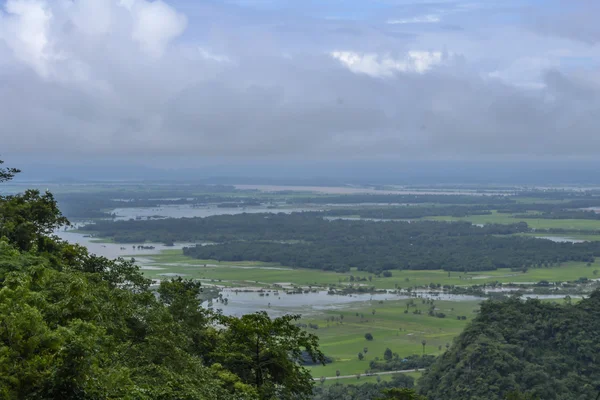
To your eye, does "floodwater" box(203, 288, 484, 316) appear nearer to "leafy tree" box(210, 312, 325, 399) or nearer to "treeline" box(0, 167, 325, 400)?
"treeline" box(0, 167, 325, 400)

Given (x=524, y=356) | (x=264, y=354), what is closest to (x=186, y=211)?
(x=524, y=356)

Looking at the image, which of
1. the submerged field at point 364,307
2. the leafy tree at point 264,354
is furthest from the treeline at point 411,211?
the leafy tree at point 264,354

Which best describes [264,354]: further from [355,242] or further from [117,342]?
[355,242]

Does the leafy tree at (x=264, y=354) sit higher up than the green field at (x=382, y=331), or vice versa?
the leafy tree at (x=264, y=354)

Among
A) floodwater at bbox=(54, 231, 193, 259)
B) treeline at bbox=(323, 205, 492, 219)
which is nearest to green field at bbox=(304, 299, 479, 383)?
floodwater at bbox=(54, 231, 193, 259)

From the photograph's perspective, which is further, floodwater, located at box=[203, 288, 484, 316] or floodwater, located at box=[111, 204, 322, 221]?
floodwater, located at box=[111, 204, 322, 221]

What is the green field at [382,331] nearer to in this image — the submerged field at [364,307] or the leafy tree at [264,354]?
the submerged field at [364,307]
